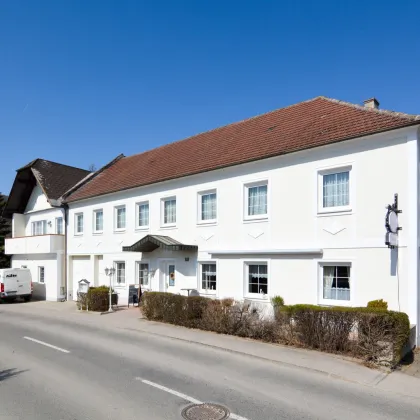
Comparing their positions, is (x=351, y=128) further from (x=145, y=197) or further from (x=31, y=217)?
(x=31, y=217)

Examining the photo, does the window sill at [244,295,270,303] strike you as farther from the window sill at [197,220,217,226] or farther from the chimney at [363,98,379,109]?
the chimney at [363,98,379,109]

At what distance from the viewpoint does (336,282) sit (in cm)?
1262

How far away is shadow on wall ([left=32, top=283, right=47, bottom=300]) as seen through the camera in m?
25.7

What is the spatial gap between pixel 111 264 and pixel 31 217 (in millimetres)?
10553

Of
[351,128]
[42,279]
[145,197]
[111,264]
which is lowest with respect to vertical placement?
[42,279]

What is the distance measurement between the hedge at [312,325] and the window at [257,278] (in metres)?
2.52

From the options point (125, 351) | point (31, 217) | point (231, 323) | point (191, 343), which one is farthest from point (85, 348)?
point (31, 217)

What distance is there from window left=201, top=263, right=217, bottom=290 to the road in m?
5.44

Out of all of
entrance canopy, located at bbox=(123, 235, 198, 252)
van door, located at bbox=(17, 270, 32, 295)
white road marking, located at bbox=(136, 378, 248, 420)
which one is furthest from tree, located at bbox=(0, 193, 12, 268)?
white road marking, located at bbox=(136, 378, 248, 420)

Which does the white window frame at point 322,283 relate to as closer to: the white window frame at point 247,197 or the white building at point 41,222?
the white window frame at point 247,197

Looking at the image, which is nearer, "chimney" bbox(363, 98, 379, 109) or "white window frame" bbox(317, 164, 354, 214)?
"white window frame" bbox(317, 164, 354, 214)

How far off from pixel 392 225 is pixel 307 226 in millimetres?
2915

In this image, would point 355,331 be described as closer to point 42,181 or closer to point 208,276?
point 208,276

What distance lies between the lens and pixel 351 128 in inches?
505
